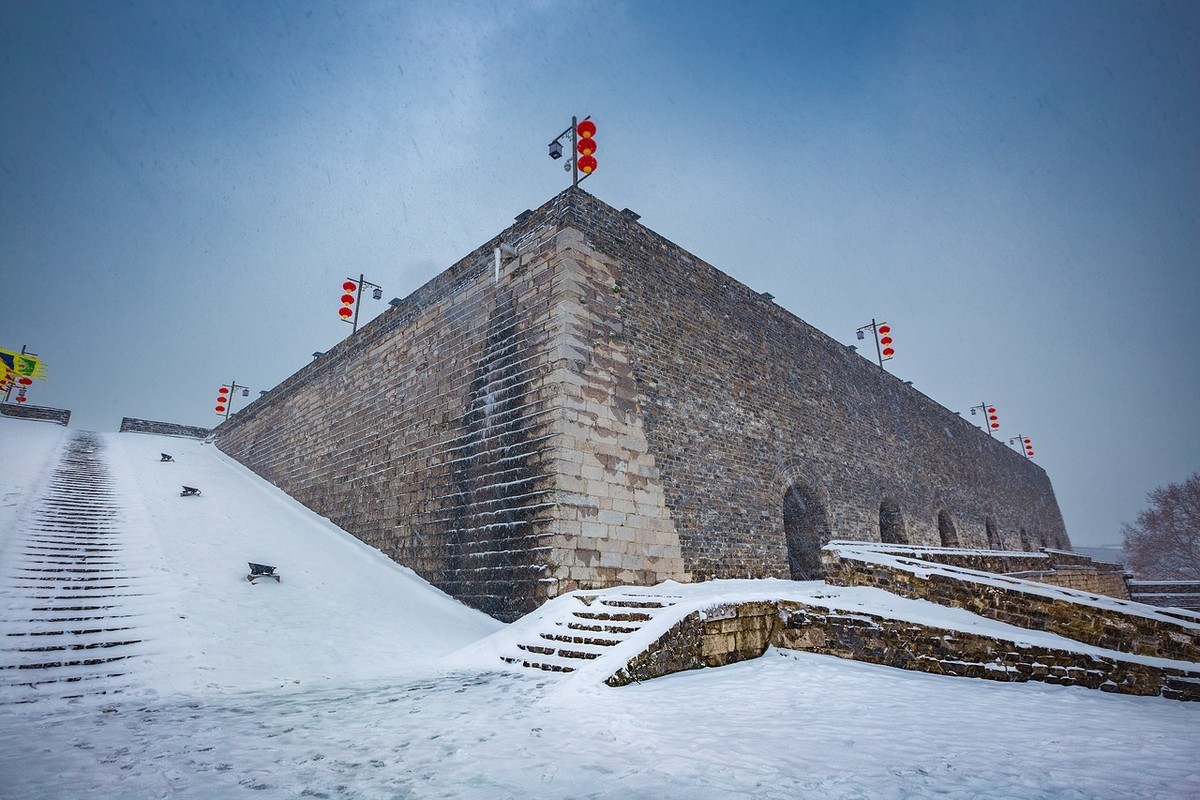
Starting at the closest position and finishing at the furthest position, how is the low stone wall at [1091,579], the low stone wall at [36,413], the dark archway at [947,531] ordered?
the low stone wall at [1091,579] → the dark archway at [947,531] → the low stone wall at [36,413]

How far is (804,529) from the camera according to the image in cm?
1112

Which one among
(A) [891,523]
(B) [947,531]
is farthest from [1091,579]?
(A) [891,523]

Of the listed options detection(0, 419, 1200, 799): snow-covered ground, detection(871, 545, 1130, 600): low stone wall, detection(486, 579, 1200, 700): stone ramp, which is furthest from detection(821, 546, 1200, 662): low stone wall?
detection(871, 545, 1130, 600): low stone wall

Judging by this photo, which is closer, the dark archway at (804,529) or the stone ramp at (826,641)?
the stone ramp at (826,641)

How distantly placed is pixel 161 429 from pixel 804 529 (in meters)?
→ 29.7

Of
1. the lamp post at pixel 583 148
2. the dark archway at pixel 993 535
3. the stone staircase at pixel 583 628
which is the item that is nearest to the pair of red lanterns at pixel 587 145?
the lamp post at pixel 583 148

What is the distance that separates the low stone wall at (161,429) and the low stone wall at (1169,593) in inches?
1434

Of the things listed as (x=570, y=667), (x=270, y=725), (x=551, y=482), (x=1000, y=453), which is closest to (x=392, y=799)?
(x=270, y=725)

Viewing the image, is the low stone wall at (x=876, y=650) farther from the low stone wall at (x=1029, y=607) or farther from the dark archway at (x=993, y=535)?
the dark archway at (x=993, y=535)

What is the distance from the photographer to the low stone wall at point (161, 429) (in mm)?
24812

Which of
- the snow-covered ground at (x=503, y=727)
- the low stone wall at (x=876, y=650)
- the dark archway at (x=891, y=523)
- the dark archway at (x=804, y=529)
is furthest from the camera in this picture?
the dark archway at (x=891, y=523)

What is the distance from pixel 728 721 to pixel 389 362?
9.81 meters

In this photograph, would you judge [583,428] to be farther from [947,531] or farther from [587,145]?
[947,531]

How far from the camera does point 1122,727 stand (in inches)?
120
